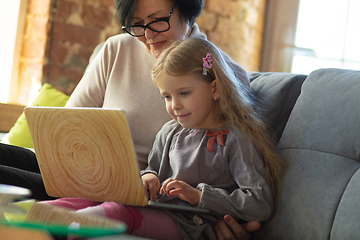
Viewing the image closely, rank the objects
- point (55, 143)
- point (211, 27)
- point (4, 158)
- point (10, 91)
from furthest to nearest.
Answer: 1. point (211, 27)
2. point (10, 91)
3. point (4, 158)
4. point (55, 143)

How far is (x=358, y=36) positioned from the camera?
3432mm

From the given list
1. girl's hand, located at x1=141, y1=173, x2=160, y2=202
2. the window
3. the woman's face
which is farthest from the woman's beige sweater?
the window

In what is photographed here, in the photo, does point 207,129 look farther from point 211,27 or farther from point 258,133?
point 211,27

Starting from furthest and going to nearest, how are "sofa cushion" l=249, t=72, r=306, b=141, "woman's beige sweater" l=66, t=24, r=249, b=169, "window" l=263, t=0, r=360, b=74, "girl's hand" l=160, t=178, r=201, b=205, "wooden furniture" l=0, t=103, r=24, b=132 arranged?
1. "window" l=263, t=0, r=360, b=74
2. "wooden furniture" l=0, t=103, r=24, b=132
3. "woman's beige sweater" l=66, t=24, r=249, b=169
4. "sofa cushion" l=249, t=72, r=306, b=141
5. "girl's hand" l=160, t=178, r=201, b=205

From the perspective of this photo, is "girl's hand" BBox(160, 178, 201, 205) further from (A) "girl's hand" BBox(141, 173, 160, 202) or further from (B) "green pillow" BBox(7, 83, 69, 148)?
(B) "green pillow" BBox(7, 83, 69, 148)

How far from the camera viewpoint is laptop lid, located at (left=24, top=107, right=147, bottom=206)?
785 mm

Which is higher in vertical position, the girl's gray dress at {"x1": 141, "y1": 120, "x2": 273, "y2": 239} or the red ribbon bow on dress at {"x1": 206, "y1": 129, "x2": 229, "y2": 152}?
the red ribbon bow on dress at {"x1": 206, "y1": 129, "x2": 229, "y2": 152}

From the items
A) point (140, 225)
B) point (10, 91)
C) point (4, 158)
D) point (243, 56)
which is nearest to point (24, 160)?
point (4, 158)

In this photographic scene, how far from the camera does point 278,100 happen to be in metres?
1.14

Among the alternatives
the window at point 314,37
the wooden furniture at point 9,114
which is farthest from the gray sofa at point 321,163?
the window at point 314,37

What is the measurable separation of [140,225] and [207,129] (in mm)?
346

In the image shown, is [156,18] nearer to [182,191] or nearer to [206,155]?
[206,155]

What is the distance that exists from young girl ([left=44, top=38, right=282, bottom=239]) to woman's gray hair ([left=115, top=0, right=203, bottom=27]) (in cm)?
20

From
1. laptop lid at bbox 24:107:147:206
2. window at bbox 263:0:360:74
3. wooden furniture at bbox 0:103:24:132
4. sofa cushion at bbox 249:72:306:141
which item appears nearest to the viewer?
laptop lid at bbox 24:107:147:206
